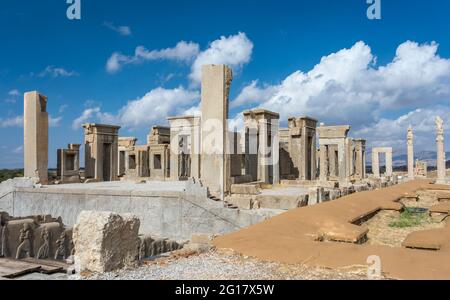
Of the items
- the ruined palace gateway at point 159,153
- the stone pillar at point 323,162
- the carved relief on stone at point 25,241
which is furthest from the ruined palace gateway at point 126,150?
the carved relief on stone at point 25,241

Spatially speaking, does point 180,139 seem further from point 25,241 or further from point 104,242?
point 104,242

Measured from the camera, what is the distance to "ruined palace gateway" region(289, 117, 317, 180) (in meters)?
23.0

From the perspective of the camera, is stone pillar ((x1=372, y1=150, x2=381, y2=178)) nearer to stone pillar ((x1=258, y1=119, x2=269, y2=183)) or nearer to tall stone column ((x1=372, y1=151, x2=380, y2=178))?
tall stone column ((x1=372, y1=151, x2=380, y2=178))

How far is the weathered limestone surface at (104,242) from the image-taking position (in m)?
4.63

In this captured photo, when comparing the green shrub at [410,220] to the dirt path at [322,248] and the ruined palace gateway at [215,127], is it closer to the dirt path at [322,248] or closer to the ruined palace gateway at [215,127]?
the dirt path at [322,248]

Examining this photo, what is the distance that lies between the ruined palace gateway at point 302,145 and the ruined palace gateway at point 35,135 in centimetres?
1397

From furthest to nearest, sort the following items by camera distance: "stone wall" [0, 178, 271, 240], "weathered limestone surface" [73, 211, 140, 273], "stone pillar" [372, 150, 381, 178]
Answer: "stone pillar" [372, 150, 381, 178]
"stone wall" [0, 178, 271, 240]
"weathered limestone surface" [73, 211, 140, 273]

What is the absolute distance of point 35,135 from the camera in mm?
17578

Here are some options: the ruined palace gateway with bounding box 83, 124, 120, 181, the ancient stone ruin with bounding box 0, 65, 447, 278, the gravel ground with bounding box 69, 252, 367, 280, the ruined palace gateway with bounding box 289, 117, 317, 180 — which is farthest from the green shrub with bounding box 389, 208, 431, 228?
the ruined palace gateway with bounding box 83, 124, 120, 181

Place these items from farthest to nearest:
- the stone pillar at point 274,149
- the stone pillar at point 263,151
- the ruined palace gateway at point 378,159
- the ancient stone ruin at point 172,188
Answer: the ruined palace gateway at point 378,159 < the stone pillar at point 274,149 < the stone pillar at point 263,151 < the ancient stone ruin at point 172,188

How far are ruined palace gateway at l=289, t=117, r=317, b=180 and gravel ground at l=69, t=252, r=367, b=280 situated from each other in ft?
61.1
